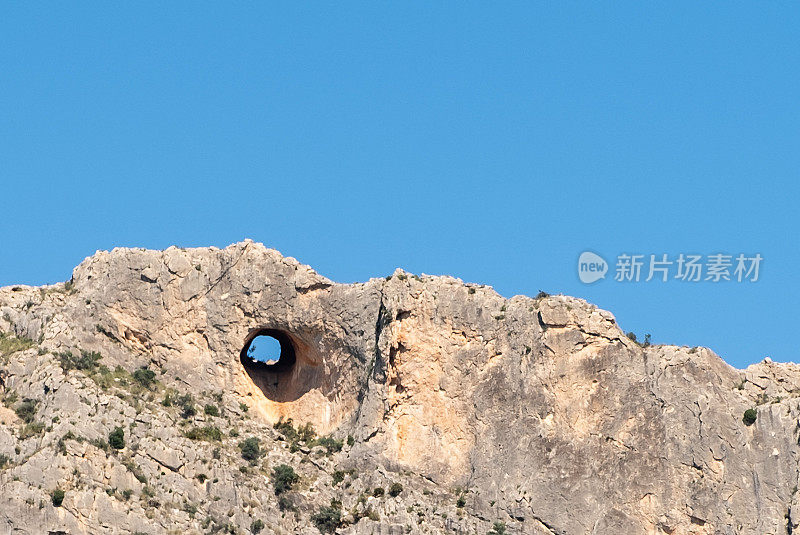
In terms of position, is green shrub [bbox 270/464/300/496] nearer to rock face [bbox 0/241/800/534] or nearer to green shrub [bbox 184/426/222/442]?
rock face [bbox 0/241/800/534]

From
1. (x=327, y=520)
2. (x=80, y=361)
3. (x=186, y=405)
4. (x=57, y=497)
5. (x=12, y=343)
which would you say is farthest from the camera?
(x=12, y=343)

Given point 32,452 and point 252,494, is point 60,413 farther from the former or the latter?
point 252,494

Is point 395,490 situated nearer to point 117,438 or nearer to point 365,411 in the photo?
point 365,411

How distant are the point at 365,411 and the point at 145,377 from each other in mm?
13079

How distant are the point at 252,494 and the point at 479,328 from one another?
56.3 ft

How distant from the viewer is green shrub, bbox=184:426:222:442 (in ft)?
388

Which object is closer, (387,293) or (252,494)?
(252,494)

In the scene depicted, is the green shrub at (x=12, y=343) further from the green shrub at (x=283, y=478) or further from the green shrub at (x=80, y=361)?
the green shrub at (x=283, y=478)

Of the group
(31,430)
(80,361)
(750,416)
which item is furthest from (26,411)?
(750,416)

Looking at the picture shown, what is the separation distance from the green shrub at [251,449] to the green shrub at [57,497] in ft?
42.5

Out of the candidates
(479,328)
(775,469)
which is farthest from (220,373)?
(775,469)

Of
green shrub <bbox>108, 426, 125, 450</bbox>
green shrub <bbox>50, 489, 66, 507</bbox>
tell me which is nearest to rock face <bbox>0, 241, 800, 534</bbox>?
green shrub <bbox>108, 426, 125, 450</bbox>

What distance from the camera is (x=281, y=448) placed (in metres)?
121

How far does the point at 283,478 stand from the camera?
117250 millimetres
